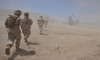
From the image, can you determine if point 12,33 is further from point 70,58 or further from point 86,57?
point 86,57

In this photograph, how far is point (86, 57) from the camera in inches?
227

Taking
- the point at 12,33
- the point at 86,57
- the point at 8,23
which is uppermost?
the point at 8,23

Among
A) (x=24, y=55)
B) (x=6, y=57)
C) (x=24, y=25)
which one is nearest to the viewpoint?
(x=6, y=57)

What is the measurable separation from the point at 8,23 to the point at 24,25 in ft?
7.11

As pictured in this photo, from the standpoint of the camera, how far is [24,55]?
5.54 m

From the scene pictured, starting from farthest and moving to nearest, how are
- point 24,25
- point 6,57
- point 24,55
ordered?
point 24,25
point 24,55
point 6,57

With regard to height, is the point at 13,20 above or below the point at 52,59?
above

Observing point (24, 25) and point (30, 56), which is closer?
point (30, 56)

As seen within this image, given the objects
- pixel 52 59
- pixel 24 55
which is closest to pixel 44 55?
pixel 52 59

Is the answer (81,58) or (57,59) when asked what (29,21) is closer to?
(57,59)

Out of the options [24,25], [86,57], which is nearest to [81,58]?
[86,57]

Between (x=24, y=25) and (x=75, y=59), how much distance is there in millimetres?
3738

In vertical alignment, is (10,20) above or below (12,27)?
above

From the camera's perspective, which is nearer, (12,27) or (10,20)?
(10,20)
